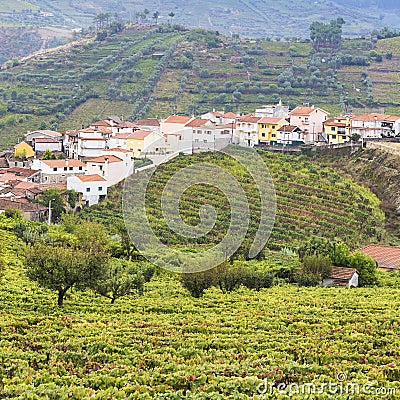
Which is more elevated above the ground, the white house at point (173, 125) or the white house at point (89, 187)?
the white house at point (173, 125)

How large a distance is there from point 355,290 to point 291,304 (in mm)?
7412

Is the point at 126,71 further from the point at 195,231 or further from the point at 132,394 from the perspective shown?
the point at 132,394

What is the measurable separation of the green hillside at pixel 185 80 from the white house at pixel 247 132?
26337 millimetres

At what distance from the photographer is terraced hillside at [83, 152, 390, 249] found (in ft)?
173

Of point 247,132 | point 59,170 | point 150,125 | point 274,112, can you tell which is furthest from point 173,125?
point 59,170

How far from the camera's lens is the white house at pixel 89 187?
60.8 meters

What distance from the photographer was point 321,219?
54.9 metres

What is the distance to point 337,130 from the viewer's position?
242 feet

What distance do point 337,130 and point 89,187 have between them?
26.6 m

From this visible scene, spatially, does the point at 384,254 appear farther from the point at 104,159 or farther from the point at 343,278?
the point at 104,159

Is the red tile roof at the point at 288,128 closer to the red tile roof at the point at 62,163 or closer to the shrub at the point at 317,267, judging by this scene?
the red tile roof at the point at 62,163

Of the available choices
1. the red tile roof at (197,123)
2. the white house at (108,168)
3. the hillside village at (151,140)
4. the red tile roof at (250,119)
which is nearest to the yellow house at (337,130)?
the hillside village at (151,140)

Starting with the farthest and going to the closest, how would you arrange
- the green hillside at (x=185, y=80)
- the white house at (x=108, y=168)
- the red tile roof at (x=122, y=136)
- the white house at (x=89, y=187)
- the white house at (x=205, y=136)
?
the green hillside at (x=185, y=80) → the red tile roof at (x=122, y=136) → the white house at (x=205, y=136) → the white house at (x=108, y=168) → the white house at (x=89, y=187)

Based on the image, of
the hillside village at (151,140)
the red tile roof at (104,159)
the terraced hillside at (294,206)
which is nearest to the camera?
the terraced hillside at (294,206)
